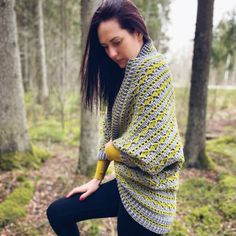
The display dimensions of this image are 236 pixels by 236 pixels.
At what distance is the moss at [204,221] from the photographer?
338cm

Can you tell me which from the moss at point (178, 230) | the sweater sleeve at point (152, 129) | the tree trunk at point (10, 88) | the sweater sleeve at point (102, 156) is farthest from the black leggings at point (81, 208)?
the tree trunk at point (10, 88)

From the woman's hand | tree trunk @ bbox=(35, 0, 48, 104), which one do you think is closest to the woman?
the woman's hand

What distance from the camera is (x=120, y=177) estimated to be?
1595mm

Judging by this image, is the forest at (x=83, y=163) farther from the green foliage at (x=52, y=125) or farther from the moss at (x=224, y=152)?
the green foliage at (x=52, y=125)

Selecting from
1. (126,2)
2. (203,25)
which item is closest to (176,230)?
(126,2)

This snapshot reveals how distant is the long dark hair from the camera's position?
4.82 feet

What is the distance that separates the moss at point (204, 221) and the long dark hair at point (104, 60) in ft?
7.74

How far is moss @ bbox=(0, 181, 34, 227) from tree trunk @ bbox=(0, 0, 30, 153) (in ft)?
2.82

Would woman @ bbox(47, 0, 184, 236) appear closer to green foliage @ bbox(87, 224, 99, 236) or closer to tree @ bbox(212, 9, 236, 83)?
green foliage @ bbox(87, 224, 99, 236)

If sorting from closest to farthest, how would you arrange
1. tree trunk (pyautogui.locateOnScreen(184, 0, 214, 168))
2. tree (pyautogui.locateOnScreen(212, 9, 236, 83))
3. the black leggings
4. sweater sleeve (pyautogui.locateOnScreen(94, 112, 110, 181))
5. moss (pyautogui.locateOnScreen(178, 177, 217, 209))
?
1. the black leggings
2. sweater sleeve (pyautogui.locateOnScreen(94, 112, 110, 181))
3. moss (pyautogui.locateOnScreen(178, 177, 217, 209))
4. tree trunk (pyautogui.locateOnScreen(184, 0, 214, 168))
5. tree (pyautogui.locateOnScreen(212, 9, 236, 83))

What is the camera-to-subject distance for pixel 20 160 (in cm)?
452

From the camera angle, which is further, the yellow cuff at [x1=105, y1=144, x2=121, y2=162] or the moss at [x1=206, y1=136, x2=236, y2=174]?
the moss at [x1=206, y1=136, x2=236, y2=174]

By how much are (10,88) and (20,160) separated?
46.6 inches

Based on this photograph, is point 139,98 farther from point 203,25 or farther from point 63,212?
point 203,25
